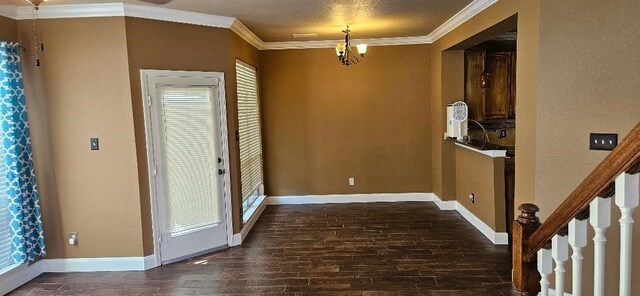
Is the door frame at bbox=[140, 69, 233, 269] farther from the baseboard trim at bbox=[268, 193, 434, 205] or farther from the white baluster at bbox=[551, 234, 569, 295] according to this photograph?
the white baluster at bbox=[551, 234, 569, 295]

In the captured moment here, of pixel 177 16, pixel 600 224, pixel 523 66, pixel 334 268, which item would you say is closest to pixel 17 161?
pixel 177 16

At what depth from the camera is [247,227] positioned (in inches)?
206

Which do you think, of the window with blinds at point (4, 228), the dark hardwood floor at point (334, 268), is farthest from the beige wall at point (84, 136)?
the dark hardwood floor at point (334, 268)

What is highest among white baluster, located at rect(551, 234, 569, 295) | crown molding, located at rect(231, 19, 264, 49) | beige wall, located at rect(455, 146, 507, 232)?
crown molding, located at rect(231, 19, 264, 49)

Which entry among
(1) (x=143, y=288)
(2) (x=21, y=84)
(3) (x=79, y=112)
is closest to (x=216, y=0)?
(3) (x=79, y=112)

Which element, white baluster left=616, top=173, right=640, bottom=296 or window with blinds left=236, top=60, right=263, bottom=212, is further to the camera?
window with blinds left=236, top=60, right=263, bottom=212

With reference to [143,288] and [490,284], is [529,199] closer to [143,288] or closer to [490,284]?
[490,284]

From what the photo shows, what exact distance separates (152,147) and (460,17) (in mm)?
3588

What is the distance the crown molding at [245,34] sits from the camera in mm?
4703

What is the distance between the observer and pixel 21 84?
378 centimetres

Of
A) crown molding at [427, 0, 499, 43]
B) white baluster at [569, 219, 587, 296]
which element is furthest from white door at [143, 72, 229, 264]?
white baluster at [569, 219, 587, 296]

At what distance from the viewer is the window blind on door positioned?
166 inches

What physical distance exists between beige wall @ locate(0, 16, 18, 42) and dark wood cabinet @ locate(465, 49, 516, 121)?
5411 millimetres

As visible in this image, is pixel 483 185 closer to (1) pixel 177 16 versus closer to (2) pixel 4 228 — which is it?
(1) pixel 177 16
